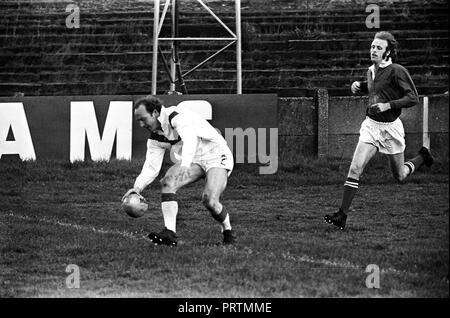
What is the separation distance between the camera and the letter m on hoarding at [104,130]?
1825cm

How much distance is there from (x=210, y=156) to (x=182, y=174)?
1.56 feet

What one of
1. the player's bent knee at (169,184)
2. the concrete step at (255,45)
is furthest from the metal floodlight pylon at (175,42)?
the player's bent knee at (169,184)

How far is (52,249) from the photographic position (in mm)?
11516

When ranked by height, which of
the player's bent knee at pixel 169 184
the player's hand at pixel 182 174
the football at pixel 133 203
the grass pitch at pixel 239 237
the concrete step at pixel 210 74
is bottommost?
the grass pitch at pixel 239 237

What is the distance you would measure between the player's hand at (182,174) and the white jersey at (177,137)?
0.09m

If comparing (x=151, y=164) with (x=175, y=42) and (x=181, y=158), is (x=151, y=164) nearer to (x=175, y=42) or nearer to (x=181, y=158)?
(x=181, y=158)

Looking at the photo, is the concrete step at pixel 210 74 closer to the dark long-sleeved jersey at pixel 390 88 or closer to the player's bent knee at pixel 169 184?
the dark long-sleeved jersey at pixel 390 88

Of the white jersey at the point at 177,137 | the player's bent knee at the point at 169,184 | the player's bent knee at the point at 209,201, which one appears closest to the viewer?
the white jersey at the point at 177,137

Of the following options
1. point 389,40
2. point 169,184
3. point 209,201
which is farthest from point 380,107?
point 169,184

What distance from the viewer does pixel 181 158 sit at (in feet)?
35.9

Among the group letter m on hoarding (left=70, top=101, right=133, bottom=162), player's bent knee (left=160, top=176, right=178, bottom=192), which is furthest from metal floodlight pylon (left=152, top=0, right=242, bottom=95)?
player's bent knee (left=160, top=176, right=178, bottom=192)

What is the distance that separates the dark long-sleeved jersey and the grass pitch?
4.43 feet

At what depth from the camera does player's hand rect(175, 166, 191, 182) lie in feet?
35.6

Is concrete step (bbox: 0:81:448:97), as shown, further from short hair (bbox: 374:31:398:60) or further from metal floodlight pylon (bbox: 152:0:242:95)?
short hair (bbox: 374:31:398:60)
